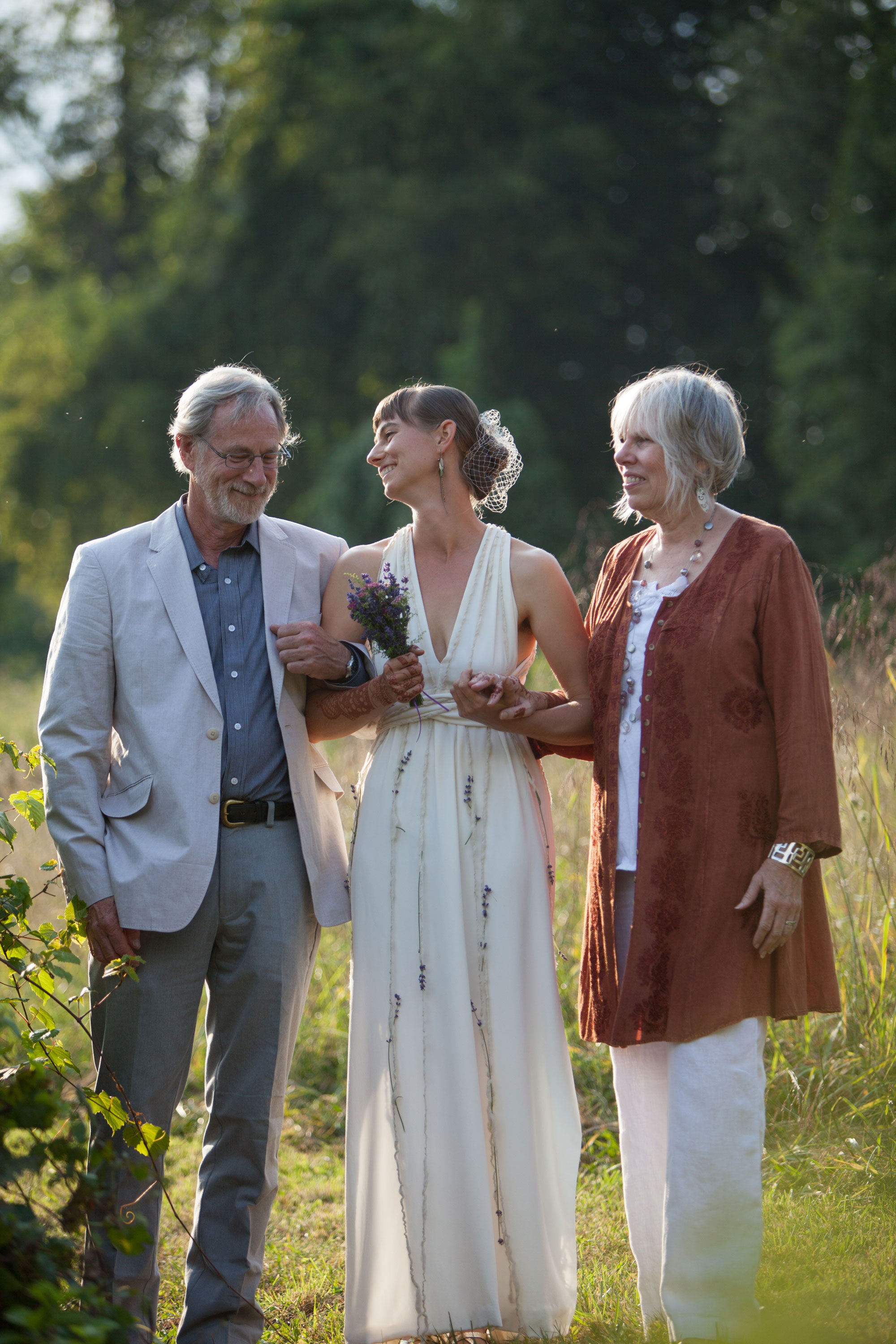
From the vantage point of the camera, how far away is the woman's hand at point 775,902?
2.81 m

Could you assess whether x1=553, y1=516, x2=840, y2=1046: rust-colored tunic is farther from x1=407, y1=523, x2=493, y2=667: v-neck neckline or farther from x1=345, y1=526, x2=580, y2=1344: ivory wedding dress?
x1=407, y1=523, x2=493, y2=667: v-neck neckline

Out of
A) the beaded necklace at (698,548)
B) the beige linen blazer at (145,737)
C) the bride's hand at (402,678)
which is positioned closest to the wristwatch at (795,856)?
the beaded necklace at (698,548)

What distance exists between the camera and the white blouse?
3.05 m

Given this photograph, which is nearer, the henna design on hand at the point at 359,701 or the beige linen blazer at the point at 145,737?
the beige linen blazer at the point at 145,737

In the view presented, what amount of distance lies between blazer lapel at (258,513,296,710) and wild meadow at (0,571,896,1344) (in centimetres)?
182

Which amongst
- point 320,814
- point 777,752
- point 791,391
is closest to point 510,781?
point 320,814

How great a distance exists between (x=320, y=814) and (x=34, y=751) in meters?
0.88

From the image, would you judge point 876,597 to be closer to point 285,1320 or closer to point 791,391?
point 285,1320

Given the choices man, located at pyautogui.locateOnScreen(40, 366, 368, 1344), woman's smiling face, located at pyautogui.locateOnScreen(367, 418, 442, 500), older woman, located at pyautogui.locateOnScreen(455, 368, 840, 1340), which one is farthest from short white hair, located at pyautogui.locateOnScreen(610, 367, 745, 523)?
man, located at pyautogui.locateOnScreen(40, 366, 368, 1344)

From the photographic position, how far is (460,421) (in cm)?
345

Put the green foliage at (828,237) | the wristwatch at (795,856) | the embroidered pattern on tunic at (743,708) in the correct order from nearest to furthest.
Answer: the wristwatch at (795,856) < the embroidered pattern on tunic at (743,708) < the green foliage at (828,237)

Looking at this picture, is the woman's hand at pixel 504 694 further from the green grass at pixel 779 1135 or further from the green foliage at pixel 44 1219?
the green grass at pixel 779 1135

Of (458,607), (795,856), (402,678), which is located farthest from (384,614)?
(795,856)

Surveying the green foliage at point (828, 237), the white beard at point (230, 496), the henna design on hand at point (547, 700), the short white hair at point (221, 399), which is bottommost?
the henna design on hand at point (547, 700)
